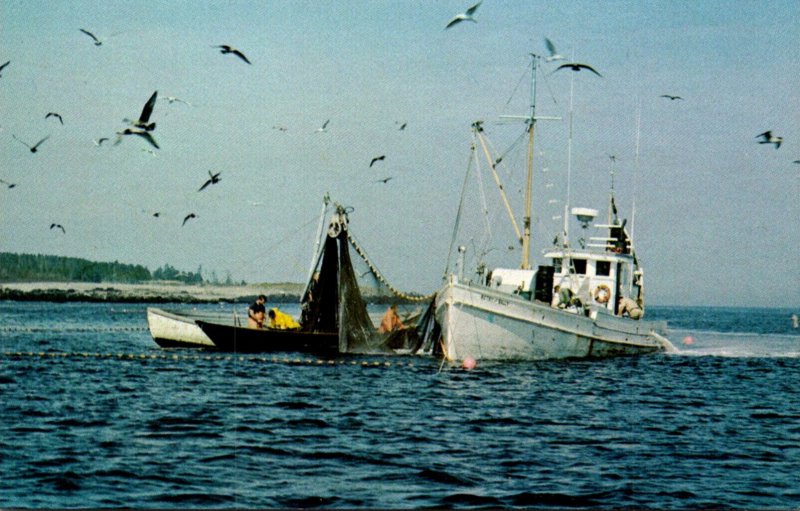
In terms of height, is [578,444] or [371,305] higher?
[371,305]

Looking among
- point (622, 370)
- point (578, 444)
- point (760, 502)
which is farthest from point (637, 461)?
point (622, 370)

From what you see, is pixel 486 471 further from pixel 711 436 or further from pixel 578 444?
pixel 711 436

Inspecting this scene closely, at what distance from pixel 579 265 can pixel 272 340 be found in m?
13.2

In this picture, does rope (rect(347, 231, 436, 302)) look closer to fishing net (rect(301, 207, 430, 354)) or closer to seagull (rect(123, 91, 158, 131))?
fishing net (rect(301, 207, 430, 354))

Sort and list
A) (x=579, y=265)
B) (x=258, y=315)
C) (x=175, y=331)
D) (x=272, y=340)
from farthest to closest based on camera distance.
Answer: (x=579, y=265) < (x=175, y=331) < (x=258, y=315) < (x=272, y=340)

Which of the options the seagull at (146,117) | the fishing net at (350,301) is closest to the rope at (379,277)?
the fishing net at (350,301)

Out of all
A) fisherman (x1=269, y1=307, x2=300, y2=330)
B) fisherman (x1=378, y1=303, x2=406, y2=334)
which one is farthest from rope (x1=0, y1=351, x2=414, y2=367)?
fisherman (x1=378, y1=303, x2=406, y2=334)

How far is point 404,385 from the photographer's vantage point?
27766mm

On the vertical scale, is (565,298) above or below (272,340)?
above

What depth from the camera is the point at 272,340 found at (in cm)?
3691

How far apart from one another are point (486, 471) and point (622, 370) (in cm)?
1951

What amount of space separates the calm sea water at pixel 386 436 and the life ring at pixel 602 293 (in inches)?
253

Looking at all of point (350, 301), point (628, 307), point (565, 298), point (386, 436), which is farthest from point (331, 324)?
point (386, 436)

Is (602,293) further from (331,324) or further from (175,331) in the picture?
(175,331)
